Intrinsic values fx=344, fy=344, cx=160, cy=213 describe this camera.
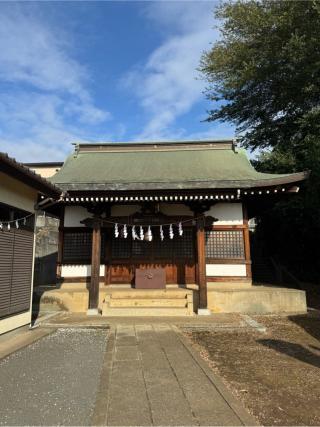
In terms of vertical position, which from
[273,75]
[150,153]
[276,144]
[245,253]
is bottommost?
[245,253]

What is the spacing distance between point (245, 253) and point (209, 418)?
29.6 feet

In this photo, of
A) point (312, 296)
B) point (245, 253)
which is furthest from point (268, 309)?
point (312, 296)

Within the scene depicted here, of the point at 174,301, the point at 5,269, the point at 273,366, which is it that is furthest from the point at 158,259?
the point at 273,366

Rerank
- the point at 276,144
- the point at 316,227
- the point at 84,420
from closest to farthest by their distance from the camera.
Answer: the point at 84,420
the point at 316,227
the point at 276,144

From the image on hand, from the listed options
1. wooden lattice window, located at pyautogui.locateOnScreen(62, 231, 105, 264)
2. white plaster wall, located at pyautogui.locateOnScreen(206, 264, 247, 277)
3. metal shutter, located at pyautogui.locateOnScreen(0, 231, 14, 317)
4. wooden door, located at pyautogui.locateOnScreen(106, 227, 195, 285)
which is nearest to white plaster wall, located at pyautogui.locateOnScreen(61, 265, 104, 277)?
wooden lattice window, located at pyautogui.locateOnScreen(62, 231, 105, 264)

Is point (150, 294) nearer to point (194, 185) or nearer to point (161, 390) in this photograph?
point (194, 185)

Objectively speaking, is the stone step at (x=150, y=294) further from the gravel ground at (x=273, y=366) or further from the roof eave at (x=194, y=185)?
the roof eave at (x=194, y=185)

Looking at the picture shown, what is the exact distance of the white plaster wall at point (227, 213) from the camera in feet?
41.4

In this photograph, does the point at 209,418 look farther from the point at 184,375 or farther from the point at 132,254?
the point at 132,254

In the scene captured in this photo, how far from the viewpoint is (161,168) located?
531 inches

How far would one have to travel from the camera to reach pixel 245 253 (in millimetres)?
12422

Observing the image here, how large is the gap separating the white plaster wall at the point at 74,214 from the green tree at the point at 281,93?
836cm

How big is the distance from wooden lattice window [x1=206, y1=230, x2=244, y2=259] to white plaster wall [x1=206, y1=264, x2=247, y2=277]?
0.32m

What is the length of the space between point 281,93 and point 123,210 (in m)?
9.77
